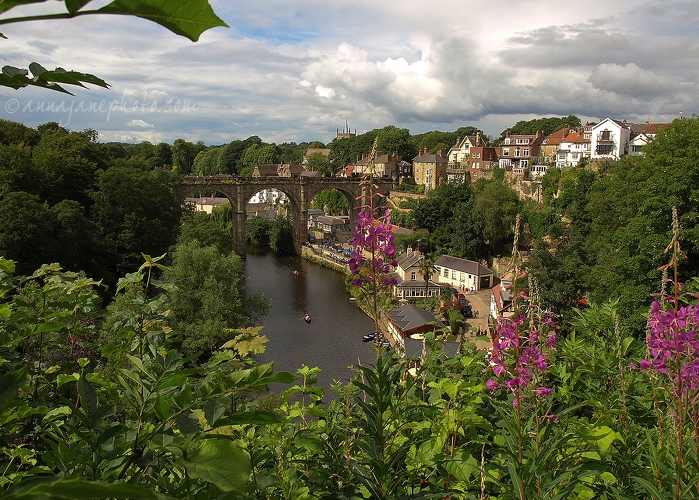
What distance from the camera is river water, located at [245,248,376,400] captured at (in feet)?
72.7

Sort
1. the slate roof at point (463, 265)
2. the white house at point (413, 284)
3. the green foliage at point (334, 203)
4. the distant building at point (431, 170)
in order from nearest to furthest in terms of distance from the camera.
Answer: the white house at point (413, 284) < the slate roof at point (463, 265) < the distant building at point (431, 170) < the green foliage at point (334, 203)

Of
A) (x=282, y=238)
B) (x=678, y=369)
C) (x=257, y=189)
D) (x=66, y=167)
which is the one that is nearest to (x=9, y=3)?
(x=678, y=369)

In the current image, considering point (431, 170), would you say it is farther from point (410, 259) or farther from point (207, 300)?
point (207, 300)

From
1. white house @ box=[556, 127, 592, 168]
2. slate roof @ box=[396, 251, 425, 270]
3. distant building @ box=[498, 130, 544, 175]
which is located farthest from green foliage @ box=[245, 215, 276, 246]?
white house @ box=[556, 127, 592, 168]

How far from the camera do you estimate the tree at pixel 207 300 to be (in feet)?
56.2

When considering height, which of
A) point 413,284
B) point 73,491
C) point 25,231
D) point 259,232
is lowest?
point 413,284

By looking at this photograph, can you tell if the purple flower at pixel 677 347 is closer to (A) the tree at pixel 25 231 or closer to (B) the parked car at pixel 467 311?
(A) the tree at pixel 25 231

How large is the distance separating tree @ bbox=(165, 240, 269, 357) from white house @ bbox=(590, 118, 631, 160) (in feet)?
105

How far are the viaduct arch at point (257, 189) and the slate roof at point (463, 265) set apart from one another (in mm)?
11627

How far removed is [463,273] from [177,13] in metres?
33.4

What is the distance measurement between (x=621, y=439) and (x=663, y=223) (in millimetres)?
14117

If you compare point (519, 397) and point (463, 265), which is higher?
point (519, 397)

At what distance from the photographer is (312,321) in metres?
28.2

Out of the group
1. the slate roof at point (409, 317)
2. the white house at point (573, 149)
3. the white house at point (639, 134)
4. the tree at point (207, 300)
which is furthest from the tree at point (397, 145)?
the tree at point (207, 300)
